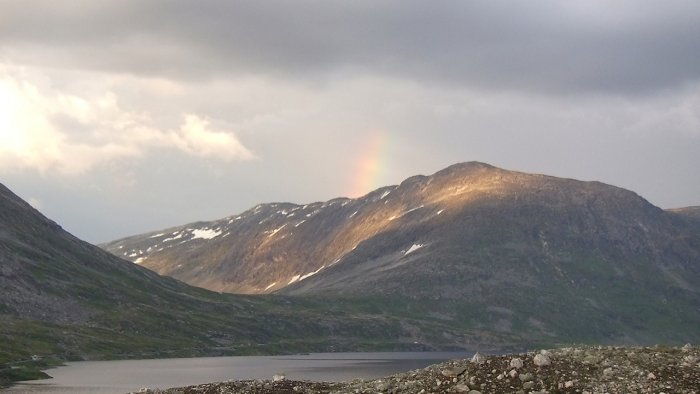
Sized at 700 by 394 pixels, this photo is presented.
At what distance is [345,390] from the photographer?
193 ft

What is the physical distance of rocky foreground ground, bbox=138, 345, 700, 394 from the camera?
4947 centimetres

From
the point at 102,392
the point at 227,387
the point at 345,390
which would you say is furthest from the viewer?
the point at 102,392

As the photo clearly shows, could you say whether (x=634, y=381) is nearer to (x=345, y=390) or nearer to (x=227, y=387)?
(x=345, y=390)

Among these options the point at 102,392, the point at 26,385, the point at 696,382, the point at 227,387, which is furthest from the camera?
the point at 26,385

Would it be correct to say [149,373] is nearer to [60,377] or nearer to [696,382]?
[60,377]

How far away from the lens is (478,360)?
55750 mm

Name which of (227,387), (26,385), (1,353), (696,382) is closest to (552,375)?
(696,382)

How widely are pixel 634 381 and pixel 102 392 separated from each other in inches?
3305

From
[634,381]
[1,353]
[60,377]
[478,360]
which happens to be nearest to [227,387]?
[478,360]

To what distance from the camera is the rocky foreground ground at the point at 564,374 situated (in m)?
49.5

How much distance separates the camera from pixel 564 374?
2025 inches

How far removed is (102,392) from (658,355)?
8259cm

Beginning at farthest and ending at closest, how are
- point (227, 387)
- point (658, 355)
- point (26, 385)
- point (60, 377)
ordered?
point (60, 377) → point (26, 385) → point (227, 387) → point (658, 355)

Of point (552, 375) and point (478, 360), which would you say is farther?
point (478, 360)
